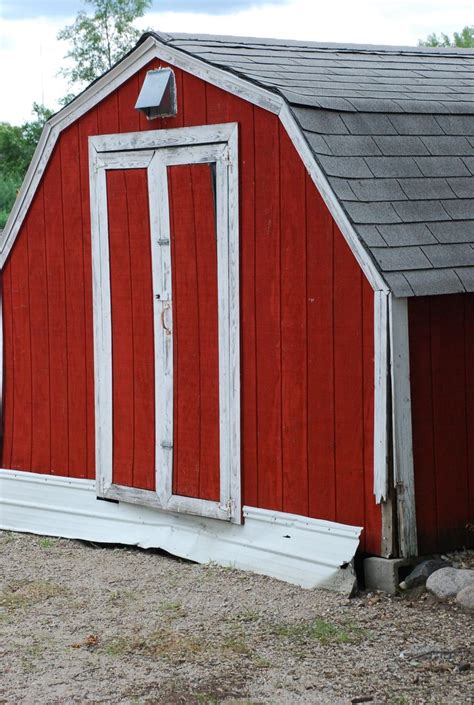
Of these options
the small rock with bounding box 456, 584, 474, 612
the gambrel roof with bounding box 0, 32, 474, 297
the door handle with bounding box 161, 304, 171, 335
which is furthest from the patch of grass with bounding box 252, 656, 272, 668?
the door handle with bounding box 161, 304, 171, 335

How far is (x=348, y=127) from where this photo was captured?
701 cm

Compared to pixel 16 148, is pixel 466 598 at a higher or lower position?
lower

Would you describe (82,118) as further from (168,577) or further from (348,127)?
(168,577)

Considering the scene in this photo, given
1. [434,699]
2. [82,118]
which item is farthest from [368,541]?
[82,118]

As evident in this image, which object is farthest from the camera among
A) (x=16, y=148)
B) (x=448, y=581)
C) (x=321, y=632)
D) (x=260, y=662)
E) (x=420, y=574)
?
(x=16, y=148)

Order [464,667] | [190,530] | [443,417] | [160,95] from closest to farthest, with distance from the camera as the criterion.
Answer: [464,667], [443,417], [160,95], [190,530]

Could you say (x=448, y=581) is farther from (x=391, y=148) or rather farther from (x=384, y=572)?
(x=391, y=148)

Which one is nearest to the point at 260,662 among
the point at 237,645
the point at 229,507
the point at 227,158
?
the point at 237,645

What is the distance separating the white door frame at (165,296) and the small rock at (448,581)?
1393 mm

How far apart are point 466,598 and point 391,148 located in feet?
8.47

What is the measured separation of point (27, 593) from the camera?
23.4 ft

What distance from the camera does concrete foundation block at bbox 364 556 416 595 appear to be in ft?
21.4

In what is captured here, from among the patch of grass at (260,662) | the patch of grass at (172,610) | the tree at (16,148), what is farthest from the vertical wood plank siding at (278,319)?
the tree at (16,148)

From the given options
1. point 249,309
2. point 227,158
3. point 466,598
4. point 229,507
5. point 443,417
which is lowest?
point 466,598
